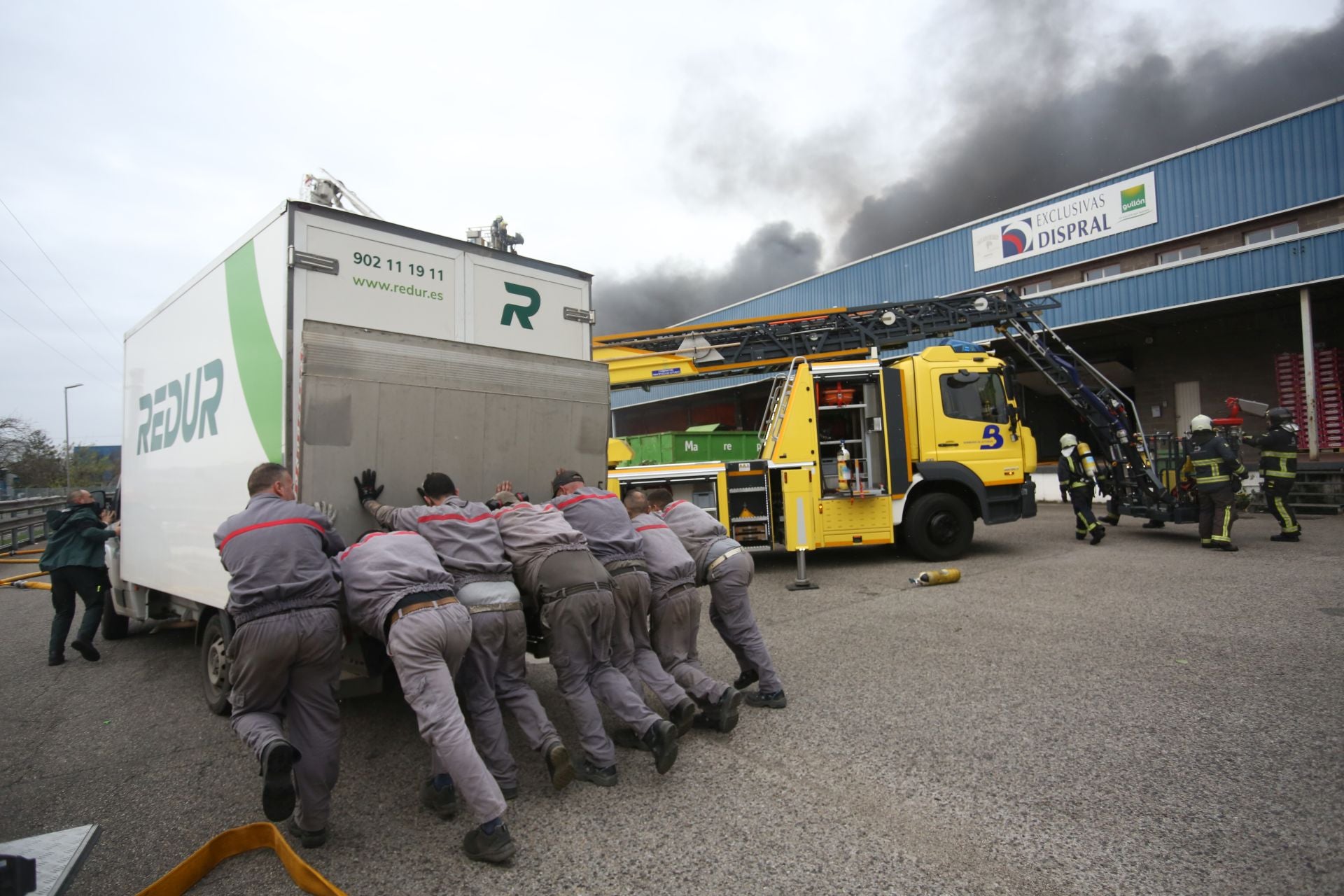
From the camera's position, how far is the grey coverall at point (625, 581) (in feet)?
13.0

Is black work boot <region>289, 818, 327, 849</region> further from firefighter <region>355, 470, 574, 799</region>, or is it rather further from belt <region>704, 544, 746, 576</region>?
belt <region>704, 544, 746, 576</region>

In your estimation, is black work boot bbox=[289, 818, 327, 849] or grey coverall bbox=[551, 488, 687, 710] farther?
grey coverall bbox=[551, 488, 687, 710]

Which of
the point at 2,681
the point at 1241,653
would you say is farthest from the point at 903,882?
the point at 2,681

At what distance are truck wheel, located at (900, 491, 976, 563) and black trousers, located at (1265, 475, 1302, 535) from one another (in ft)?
13.3

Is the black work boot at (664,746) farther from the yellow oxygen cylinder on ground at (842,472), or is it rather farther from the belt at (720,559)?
the yellow oxygen cylinder on ground at (842,472)

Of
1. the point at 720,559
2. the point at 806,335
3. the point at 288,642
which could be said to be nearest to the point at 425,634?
the point at 288,642

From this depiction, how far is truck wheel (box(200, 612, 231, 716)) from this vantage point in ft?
15.6

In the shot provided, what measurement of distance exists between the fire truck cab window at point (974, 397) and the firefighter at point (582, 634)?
7.17 metres

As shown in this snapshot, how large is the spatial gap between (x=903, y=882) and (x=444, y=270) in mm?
4084

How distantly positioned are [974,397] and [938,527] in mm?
1855

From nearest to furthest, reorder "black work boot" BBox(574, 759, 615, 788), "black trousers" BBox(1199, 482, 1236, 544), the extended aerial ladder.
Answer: "black work boot" BBox(574, 759, 615, 788) < "black trousers" BBox(1199, 482, 1236, 544) < the extended aerial ladder

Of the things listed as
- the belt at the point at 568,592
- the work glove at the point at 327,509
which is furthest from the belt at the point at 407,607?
the work glove at the point at 327,509

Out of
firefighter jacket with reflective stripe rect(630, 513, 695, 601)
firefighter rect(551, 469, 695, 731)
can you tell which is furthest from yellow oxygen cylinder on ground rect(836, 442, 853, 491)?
firefighter rect(551, 469, 695, 731)

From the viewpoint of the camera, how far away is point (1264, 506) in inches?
523
